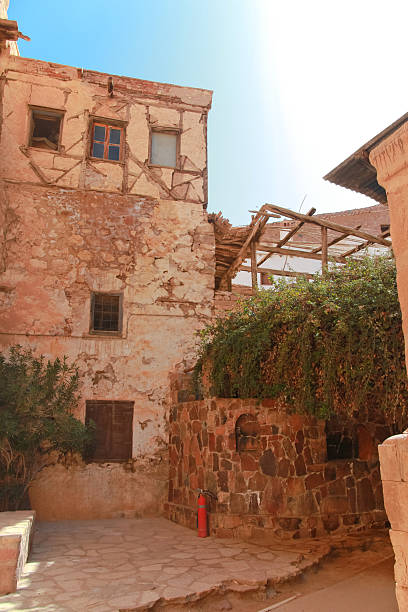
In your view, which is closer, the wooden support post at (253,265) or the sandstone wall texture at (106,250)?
the sandstone wall texture at (106,250)

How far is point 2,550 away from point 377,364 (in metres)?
5.07

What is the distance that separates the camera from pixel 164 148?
479 inches

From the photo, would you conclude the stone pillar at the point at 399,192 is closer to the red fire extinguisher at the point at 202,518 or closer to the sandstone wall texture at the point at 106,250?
the red fire extinguisher at the point at 202,518

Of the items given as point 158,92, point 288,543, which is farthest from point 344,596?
point 158,92

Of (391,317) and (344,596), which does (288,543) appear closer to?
(344,596)

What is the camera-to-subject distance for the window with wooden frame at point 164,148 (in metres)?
12.1

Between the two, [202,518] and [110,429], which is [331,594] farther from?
[110,429]

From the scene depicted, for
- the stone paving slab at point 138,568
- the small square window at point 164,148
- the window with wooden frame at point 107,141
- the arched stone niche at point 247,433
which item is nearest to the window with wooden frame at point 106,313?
the window with wooden frame at point 107,141

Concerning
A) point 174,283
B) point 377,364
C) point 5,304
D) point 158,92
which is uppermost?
point 158,92

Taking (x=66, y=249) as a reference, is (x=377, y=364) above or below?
below

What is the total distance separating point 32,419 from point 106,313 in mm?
3154

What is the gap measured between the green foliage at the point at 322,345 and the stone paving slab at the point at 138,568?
87.7 inches

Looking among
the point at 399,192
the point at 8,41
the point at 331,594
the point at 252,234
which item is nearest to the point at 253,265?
the point at 252,234

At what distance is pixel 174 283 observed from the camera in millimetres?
11273
